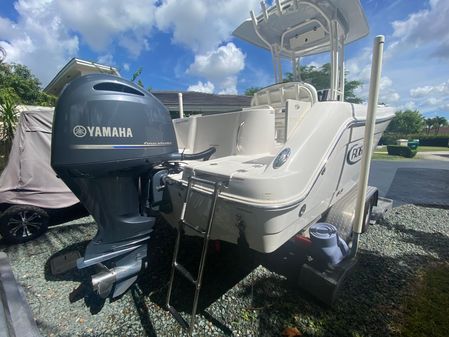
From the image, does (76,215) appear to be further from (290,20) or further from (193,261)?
(290,20)

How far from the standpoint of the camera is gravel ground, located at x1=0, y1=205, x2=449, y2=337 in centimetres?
183

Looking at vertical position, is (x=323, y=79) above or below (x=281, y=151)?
above

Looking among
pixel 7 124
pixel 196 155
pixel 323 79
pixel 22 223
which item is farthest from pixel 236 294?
pixel 323 79

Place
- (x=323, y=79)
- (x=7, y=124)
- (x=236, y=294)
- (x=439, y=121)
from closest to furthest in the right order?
(x=236, y=294)
(x=7, y=124)
(x=323, y=79)
(x=439, y=121)

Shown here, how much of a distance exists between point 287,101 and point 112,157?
143 cm

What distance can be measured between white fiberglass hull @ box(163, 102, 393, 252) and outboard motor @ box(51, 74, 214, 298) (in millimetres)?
349

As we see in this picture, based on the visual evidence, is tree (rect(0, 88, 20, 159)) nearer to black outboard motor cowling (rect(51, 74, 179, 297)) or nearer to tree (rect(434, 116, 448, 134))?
black outboard motor cowling (rect(51, 74, 179, 297))

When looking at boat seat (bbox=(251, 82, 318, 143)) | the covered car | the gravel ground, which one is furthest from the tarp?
boat seat (bbox=(251, 82, 318, 143))

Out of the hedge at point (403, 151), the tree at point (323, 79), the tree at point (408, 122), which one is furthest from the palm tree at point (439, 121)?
the hedge at point (403, 151)

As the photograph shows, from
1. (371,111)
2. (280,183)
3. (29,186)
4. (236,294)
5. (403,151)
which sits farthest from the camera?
(403,151)

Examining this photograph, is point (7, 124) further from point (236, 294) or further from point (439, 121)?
point (439, 121)

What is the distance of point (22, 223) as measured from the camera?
10.5 ft

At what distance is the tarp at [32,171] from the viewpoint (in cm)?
332

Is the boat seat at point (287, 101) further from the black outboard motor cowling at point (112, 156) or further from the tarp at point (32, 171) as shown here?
the tarp at point (32, 171)
